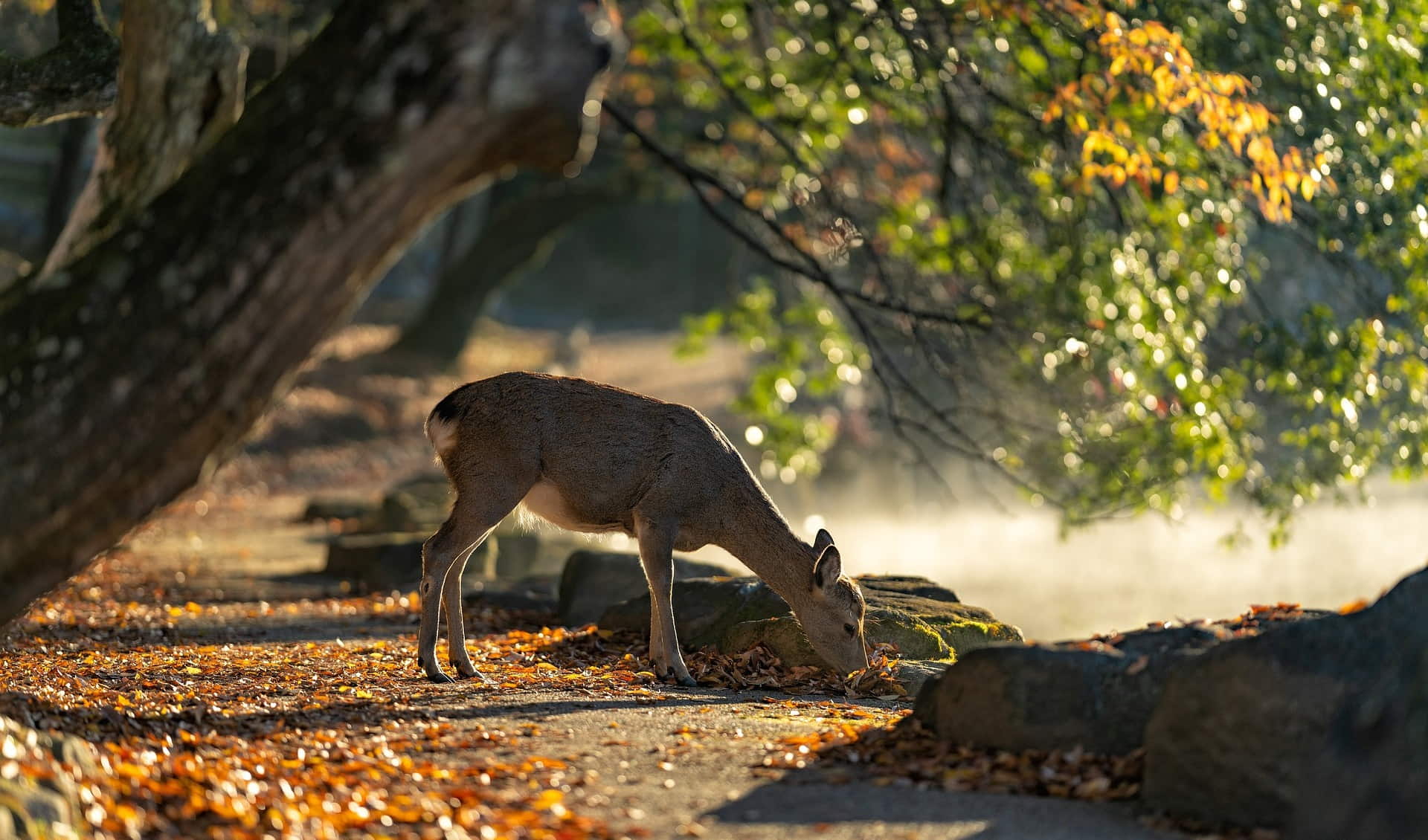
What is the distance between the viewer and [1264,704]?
18.4 feet

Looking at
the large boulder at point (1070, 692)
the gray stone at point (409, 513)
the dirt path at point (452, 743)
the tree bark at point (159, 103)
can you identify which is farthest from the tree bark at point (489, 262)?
the large boulder at point (1070, 692)

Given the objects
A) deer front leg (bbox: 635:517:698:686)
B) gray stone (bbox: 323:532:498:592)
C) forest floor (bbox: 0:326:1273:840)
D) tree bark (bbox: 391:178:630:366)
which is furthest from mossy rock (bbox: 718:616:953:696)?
tree bark (bbox: 391:178:630:366)

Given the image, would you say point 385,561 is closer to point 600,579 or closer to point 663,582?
point 600,579

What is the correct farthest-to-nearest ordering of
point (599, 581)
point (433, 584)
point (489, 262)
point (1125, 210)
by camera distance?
point (489, 262) < point (1125, 210) < point (599, 581) < point (433, 584)

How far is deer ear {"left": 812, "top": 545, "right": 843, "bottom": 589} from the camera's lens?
898cm

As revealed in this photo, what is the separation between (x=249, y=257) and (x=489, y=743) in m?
2.61

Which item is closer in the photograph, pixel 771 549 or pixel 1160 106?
pixel 771 549

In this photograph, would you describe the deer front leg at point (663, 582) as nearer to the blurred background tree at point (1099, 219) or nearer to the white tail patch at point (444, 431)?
the white tail patch at point (444, 431)

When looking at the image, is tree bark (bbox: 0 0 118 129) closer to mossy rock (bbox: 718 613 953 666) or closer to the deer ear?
the deer ear

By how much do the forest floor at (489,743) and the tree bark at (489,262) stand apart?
18626mm

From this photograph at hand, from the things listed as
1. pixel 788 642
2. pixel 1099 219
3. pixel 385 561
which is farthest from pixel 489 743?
pixel 1099 219

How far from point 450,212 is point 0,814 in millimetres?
34673

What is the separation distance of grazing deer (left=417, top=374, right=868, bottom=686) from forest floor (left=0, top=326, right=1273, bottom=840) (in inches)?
16.6

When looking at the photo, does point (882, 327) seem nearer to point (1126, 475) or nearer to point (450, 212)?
point (1126, 475)
